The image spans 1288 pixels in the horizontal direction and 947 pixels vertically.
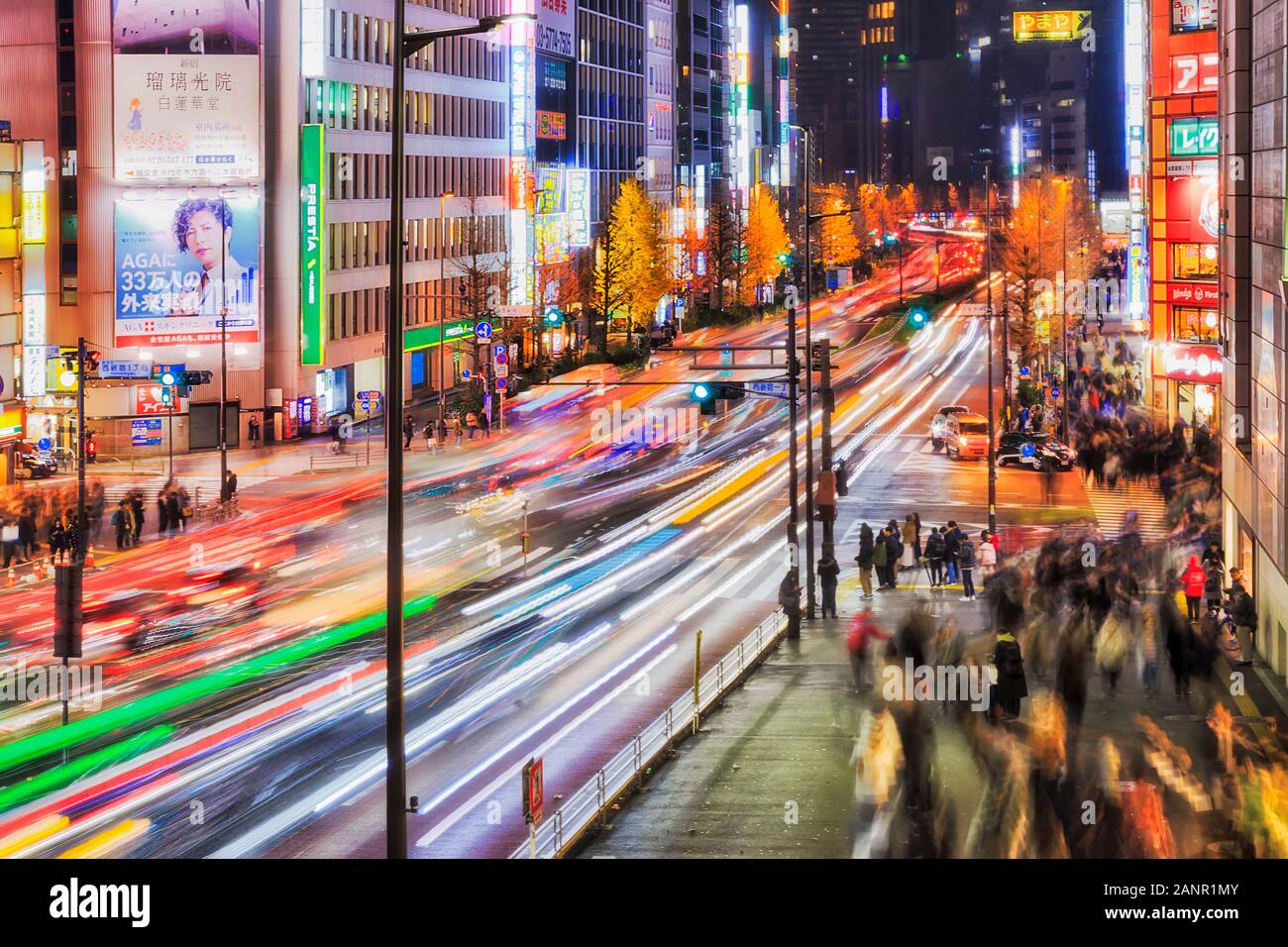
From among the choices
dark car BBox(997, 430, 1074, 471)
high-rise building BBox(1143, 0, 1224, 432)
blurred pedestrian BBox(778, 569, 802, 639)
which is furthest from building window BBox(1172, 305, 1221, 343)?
blurred pedestrian BBox(778, 569, 802, 639)

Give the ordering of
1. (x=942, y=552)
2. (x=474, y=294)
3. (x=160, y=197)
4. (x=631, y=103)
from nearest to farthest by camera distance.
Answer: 1. (x=942, y=552)
2. (x=160, y=197)
3. (x=474, y=294)
4. (x=631, y=103)

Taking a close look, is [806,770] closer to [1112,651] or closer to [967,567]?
[1112,651]

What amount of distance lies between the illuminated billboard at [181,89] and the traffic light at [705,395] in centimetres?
2755

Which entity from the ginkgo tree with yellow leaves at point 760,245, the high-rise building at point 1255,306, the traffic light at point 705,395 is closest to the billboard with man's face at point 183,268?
the traffic light at point 705,395

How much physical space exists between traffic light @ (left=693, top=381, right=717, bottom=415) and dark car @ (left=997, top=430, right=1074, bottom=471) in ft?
59.9

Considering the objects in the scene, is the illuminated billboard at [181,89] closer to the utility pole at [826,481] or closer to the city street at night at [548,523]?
the city street at night at [548,523]

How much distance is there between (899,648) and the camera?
1088 inches

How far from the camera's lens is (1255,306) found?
109 feet

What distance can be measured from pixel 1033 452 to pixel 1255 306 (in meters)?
24.5

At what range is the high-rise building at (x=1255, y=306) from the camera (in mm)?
29156

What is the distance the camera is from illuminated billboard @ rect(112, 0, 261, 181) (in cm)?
6181
